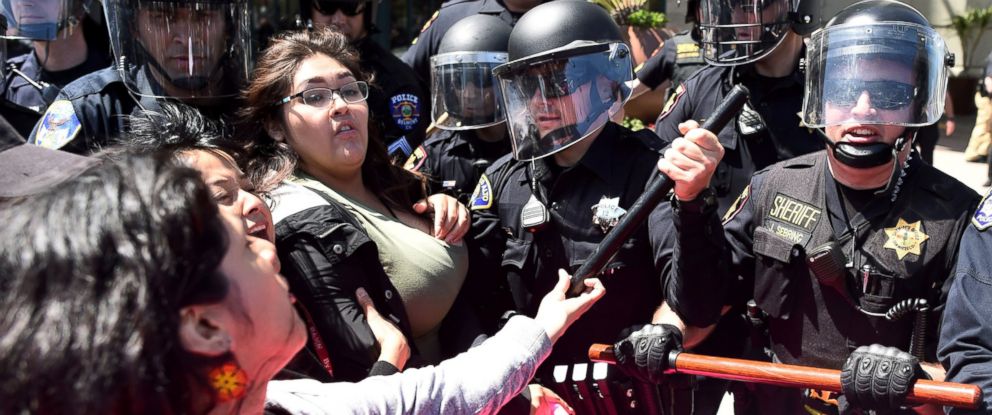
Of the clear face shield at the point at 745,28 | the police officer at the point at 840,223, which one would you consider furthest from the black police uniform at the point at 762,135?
the police officer at the point at 840,223

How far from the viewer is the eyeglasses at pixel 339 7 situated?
4477 mm

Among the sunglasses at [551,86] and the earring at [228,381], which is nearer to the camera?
the earring at [228,381]

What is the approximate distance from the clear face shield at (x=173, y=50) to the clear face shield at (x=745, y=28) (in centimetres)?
175

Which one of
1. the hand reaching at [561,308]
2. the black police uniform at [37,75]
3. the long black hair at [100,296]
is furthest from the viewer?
the black police uniform at [37,75]

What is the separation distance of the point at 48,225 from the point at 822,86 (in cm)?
230

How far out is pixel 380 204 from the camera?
2.88m

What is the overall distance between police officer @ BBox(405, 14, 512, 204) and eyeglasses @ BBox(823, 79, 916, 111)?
1289 millimetres

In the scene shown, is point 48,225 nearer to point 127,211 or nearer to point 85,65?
point 127,211

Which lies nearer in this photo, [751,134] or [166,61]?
[166,61]

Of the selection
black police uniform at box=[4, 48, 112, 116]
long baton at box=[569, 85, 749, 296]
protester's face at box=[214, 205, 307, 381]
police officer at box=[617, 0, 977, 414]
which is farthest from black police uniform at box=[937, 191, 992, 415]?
black police uniform at box=[4, 48, 112, 116]

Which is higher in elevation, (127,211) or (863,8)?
(863,8)

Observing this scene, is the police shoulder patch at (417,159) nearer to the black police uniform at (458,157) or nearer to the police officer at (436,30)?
the black police uniform at (458,157)

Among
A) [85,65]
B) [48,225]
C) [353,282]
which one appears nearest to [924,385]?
[353,282]

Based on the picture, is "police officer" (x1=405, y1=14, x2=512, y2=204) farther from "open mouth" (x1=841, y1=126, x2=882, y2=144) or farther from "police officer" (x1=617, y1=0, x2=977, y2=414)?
"open mouth" (x1=841, y1=126, x2=882, y2=144)
